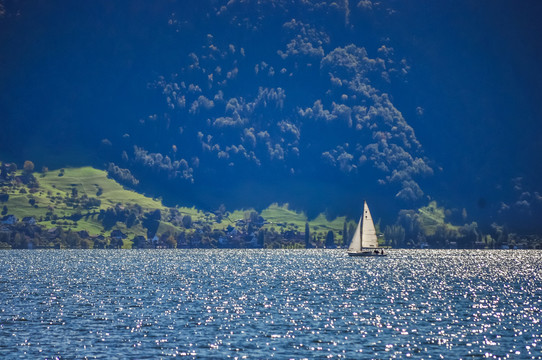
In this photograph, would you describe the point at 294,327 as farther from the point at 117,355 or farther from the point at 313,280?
the point at 313,280

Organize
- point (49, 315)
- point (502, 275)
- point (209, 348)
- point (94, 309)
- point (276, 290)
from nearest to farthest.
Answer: point (209, 348), point (49, 315), point (94, 309), point (276, 290), point (502, 275)

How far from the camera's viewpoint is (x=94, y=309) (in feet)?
328

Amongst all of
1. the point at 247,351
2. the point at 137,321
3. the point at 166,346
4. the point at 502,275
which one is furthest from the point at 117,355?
the point at 502,275

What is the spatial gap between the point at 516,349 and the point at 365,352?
14624mm

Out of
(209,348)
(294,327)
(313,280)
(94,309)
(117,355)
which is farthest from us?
(313,280)

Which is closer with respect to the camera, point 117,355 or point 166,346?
point 117,355

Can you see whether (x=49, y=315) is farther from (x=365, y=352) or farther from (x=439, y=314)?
(x=439, y=314)

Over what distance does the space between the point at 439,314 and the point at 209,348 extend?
3886 centimetres

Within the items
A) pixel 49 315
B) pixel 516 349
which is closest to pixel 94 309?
pixel 49 315

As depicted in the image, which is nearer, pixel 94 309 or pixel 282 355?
pixel 282 355

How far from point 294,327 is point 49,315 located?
3314 centimetres

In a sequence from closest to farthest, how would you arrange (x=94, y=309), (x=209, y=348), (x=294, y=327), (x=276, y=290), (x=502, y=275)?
(x=209, y=348) → (x=294, y=327) → (x=94, y=309) → (x=276, y=290) → (x=502, y=275)

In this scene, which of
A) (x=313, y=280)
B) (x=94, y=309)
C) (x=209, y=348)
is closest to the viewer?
(x=209, y=348)

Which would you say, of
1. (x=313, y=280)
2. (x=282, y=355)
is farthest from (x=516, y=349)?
(x=313, y=280)
